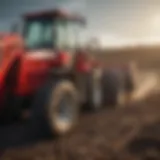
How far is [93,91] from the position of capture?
8.22 metres

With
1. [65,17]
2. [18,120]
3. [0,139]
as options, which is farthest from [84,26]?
[0,139]

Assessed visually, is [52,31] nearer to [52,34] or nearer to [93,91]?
[52,34]

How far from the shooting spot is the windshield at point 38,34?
23.1ft

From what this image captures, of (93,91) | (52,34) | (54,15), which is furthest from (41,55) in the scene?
(93,91)

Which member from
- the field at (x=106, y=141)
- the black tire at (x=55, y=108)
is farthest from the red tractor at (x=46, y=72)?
the field at (x=106, y=141)

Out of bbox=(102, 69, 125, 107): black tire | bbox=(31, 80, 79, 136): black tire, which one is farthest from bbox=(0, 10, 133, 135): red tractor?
bbox=(102, 69, 125, 107): black tire

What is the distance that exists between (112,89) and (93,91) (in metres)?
1.25

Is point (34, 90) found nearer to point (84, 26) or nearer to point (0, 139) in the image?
point (0, 139)

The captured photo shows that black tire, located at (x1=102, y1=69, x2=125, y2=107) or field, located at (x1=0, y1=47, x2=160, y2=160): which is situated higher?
field, located at (x1=0, y1=47, x2=160, y2=160)

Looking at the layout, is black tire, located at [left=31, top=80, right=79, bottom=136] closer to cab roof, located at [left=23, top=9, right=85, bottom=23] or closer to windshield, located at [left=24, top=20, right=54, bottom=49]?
windshield, located at [left=24, top=20, right=54, bottom=49]

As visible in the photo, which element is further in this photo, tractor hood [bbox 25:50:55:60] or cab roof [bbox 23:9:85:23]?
cab roof [bbox 23:9:85:23]

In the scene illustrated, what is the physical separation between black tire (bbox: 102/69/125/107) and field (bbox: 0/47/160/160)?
3.04 ft

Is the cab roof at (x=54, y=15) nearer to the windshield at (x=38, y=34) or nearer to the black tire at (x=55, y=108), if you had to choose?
the windshield at (x=38, y=34)

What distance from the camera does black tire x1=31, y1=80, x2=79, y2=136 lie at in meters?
6.03
